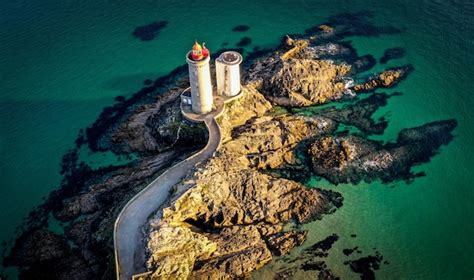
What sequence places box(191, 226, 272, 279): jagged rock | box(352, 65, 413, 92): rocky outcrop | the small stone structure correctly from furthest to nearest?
box(352, 65, 413, 92): rocky outcrop, the small stone structure, box(191, 226, 272, 279): jagged rock

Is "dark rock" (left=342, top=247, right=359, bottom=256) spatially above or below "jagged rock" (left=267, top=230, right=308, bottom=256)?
below

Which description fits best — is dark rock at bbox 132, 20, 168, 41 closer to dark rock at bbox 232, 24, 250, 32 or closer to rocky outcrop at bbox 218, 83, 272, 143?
dark rock at bbox 232, 24, 250, 32

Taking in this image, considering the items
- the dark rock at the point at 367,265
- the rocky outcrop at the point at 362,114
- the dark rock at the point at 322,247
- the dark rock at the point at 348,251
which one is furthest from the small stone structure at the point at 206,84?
the dark rock at the point at 367,265

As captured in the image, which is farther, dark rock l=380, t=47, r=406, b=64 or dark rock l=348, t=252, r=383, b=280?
dark rock l=380, t=47, r=406, b=64

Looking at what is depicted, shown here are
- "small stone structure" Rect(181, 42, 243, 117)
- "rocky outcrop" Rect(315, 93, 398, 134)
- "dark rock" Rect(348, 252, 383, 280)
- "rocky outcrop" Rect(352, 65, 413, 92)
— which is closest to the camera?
"dark rock" Rect(348, 252, 383, 280)

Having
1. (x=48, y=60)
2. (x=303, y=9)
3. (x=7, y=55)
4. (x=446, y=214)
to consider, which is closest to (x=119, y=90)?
Answer: (x=48, y=60)

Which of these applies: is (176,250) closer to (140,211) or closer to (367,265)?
(140,211)

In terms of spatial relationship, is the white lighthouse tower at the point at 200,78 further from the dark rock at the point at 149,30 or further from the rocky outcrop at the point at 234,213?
the dark rock at the point at 149,30

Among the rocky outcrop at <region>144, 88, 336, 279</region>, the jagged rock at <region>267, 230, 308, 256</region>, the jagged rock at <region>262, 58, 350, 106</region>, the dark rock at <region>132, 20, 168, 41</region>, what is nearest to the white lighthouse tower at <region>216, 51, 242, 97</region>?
the rocky outcrop at <region>144, 88, 336, 279</region>
